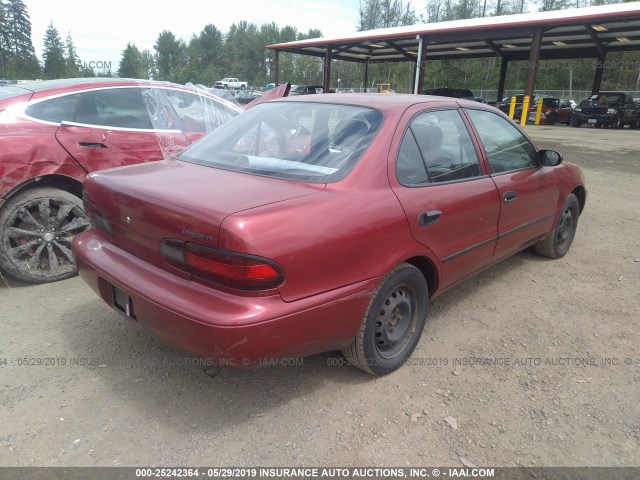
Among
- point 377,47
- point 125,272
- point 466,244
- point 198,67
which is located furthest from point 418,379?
point 198,67

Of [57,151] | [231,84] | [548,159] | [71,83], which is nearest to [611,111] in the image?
[548,159]

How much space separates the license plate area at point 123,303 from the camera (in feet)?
7.82

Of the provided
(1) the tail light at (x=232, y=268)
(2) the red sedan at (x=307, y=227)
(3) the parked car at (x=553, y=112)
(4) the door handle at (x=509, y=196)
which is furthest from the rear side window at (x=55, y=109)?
(3) the parked car at (x=553, y=112)

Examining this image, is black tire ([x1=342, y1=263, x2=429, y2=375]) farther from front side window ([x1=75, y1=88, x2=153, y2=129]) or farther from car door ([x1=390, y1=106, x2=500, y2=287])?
front side window ([x1=75, y1=88, x2=153, y2=129])

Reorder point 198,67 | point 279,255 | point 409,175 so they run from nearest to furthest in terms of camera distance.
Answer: point 279,255 < point 409,175 < point 198,67

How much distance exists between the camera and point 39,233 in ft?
12.6

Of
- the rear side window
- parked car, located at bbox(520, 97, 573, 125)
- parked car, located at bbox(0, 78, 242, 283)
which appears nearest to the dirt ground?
parked car, located at bbox(0, 78, 242, 283)

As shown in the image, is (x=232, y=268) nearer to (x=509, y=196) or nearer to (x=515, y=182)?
(x=509, y=196)

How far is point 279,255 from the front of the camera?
201cm

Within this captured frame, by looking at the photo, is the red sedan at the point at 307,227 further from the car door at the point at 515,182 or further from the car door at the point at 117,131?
the car door at the point at 117,131

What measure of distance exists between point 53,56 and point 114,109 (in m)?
81.9

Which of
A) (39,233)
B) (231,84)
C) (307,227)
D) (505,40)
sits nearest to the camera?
(307,227)

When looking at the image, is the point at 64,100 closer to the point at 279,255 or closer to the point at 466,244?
the point at 279,255

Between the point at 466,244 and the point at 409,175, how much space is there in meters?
0.74
